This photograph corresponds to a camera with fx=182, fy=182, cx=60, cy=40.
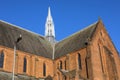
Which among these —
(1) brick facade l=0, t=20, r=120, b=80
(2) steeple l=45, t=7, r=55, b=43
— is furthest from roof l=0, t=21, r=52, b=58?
(2) steeple l=45, t=7, r=55, b=43

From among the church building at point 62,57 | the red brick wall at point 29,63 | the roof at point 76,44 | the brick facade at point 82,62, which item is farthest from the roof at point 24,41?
the roof at point 76,44

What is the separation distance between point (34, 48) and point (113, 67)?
57.9 ft

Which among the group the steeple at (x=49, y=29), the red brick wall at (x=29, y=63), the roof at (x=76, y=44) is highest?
the steeple at (x=49, y=29)

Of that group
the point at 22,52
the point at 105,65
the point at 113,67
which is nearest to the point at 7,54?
the point at 22,52

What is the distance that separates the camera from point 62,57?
40406mm

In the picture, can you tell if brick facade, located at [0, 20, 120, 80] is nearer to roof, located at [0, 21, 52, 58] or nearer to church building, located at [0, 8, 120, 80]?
church building, located at [0, 8, 120, 80]

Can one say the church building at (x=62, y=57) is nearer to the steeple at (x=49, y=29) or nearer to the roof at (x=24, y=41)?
the roof at (x=24, y=41)

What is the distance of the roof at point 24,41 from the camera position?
36.7 metres

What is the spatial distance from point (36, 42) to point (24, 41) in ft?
14.0

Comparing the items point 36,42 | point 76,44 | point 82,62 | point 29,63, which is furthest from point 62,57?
point 36,42

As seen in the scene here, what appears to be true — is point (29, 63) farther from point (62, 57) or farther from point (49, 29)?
point (49, 29)

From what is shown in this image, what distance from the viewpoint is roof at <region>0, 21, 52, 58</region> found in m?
36.7

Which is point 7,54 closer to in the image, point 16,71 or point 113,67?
point 16,71

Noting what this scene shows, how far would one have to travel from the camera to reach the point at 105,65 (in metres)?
36.2
